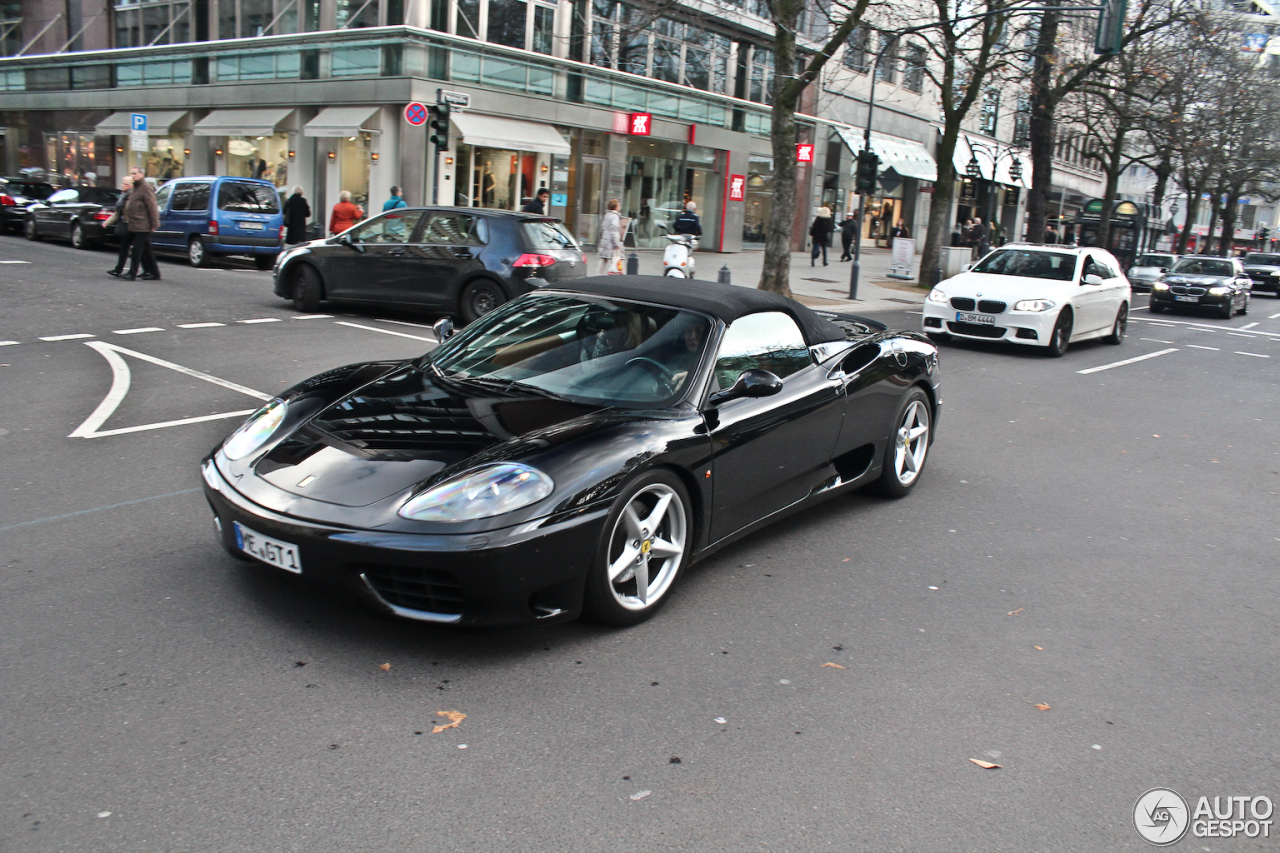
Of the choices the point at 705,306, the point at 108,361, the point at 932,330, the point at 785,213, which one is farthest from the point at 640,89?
the point at 705,306

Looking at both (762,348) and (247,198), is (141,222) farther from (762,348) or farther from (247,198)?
(762,348)

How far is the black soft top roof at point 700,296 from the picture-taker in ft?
16.5

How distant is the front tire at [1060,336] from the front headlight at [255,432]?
11.9 metres

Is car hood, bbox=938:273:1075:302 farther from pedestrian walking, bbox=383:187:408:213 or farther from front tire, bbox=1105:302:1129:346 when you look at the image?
pedestrian walking, bbox=383:187:408:213

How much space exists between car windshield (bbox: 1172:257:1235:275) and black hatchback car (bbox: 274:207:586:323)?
63.4 ft

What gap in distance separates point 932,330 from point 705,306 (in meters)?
10.6

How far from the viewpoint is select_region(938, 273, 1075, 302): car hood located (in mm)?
14375

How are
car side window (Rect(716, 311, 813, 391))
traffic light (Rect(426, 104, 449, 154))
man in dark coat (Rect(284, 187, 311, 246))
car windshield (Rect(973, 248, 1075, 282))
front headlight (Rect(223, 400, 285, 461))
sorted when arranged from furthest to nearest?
man in dark coat (Rect(284, 187, 311, 246)) → traffic light (Rect(426, 104, 449, 154)) → car windshield (Rect(973, 248, 1075, 282)) → car side window (Rect(716, 311, 813, 391)) → front headlight (Rect(223, 400, 285, 461))

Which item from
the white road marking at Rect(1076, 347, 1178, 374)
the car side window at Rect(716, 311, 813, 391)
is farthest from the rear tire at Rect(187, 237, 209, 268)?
the car side window at Rect(716, 311, 813, 391)

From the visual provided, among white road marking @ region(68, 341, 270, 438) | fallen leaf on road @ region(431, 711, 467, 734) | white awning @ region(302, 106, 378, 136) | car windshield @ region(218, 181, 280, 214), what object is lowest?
fallen leaf on road @ region(431, 711, 467, 734)

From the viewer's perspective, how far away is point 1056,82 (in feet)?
88.1

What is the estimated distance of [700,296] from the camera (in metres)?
5.11

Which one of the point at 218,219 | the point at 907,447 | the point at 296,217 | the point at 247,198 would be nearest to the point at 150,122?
the point at 296,217

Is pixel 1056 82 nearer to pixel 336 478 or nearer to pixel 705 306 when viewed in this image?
pixel 705 306
